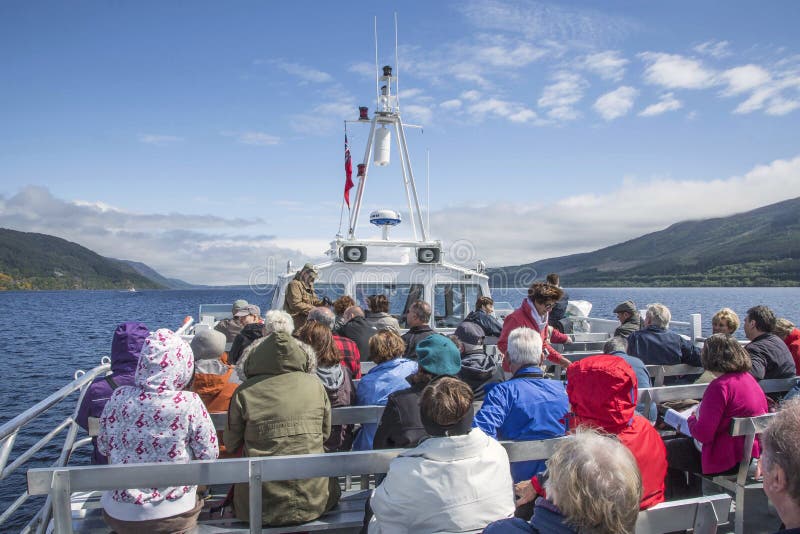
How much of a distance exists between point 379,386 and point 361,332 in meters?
2.04

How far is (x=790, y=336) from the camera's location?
5.65m

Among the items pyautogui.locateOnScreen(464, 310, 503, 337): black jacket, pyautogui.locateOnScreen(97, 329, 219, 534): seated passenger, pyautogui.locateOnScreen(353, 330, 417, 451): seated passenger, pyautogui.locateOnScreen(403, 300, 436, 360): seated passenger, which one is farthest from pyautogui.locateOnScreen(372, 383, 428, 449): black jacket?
pyautogui.locateOnScreen(464, 310, 503, 337): black jacket

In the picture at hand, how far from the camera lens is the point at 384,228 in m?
10.1

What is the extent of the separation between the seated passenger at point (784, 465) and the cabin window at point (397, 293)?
7.92m

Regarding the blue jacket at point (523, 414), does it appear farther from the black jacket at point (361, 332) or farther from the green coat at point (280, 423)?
the black jacket at point (361, 332)

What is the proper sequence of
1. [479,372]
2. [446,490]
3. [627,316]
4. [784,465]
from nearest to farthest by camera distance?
[784,465]
[446,490]
[479,372]
[627,316]

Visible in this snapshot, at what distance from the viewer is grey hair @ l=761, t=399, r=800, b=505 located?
5.02ft

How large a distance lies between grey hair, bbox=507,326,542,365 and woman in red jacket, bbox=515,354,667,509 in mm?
589

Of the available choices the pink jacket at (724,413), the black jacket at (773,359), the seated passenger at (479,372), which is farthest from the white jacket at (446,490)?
the black jacket at (773,359)

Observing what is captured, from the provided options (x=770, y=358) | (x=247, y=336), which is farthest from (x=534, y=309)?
(x=247, y=336)

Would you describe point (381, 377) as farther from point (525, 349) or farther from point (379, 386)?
point (525, 349)

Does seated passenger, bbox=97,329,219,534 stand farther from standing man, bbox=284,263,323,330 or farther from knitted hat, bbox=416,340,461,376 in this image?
standing man, bbox=284,263,323,330

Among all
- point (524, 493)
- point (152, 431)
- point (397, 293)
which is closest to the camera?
point (152, 431)

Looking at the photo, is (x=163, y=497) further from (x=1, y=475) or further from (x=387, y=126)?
(x=387, y=126)
